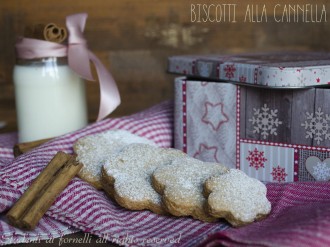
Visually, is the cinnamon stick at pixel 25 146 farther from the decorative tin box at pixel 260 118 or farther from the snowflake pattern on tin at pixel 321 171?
the snowflake pattern on tin at pixel 321 171

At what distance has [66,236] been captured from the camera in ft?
3.18

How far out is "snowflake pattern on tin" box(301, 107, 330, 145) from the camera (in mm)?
1121

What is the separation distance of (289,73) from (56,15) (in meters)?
1.05

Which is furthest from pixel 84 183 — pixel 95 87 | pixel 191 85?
pixel 95 87

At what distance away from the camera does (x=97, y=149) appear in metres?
1.16

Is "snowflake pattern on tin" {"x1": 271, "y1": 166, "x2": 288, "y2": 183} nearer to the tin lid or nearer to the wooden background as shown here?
the tin lid

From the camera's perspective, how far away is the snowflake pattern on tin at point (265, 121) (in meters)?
1.17

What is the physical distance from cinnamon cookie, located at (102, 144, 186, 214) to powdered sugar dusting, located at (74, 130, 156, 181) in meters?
0.04

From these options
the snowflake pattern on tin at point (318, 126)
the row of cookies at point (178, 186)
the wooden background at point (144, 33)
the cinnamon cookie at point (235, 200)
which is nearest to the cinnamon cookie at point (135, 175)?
the row of cookies at point (178, 186)

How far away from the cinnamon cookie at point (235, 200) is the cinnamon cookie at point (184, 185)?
2 centimetres

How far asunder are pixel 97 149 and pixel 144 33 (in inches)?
33.6

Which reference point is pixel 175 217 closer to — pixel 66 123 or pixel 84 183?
pixel 84 183

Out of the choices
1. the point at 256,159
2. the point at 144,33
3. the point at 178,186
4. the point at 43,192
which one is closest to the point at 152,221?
the point at 178,186

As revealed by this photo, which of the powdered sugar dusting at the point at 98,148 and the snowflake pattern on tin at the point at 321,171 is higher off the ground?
the powdered sugar dusting at the point at 98,148
